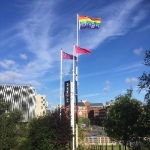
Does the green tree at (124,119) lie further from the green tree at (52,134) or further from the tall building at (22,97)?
the tall building at (22,97)

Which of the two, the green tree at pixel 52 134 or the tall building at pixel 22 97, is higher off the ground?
the tall building at pixel 22 97

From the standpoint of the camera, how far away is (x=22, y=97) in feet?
326

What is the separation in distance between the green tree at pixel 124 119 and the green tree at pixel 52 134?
40.0 ft

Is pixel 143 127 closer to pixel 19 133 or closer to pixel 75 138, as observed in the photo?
pixel 75 138

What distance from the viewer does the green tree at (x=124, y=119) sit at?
3606 cm

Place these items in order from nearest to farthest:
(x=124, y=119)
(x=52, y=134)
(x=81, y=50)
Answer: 1. (x=52, y=134)
2. (x=81, y=50)
3. (x=124, y=119)

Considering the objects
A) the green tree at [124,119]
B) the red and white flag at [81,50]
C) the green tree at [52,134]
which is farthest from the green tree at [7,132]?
the green tree at [124,119]

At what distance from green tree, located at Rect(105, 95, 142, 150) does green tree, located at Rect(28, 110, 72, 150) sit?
12.2 meters

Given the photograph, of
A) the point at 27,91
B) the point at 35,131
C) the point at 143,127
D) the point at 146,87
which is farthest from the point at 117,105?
the point at 27,91

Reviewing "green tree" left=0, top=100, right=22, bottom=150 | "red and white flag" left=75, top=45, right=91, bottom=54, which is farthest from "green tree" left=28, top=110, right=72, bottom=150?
"red and white flag" left=75, top=45, right=91, bottom=54

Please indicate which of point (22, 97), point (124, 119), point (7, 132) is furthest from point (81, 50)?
point (22, 97)

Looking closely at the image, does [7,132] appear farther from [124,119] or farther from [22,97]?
[22,97]

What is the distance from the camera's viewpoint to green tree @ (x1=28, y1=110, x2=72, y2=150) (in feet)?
81.3

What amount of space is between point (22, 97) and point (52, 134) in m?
75.9
